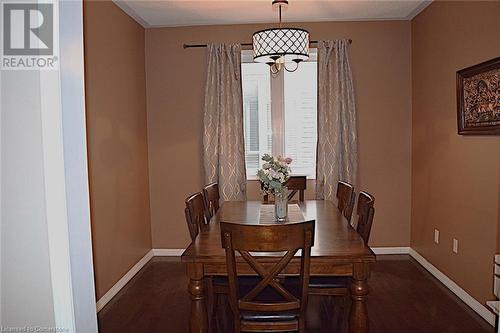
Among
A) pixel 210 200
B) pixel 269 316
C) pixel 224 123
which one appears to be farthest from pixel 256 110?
pixel 269 316

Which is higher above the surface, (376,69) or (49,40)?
(376,69)

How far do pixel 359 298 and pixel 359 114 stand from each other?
2.89m

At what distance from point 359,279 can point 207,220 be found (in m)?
1.25

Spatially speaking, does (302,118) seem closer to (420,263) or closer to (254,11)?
(254,11)

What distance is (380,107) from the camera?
186 inches

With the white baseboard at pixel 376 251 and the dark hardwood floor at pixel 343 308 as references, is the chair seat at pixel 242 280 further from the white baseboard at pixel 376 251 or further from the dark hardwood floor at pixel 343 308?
the white baseboard at pixel 376 251

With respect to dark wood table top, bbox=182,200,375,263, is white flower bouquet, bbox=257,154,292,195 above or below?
above

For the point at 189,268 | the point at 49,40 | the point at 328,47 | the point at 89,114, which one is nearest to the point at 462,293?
the point at 189,268

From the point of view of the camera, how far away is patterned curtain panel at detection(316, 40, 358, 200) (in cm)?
460

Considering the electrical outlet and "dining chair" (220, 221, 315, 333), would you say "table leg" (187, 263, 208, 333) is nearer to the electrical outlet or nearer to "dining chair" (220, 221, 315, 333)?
"dining chair" (220, 221, 315, 333)

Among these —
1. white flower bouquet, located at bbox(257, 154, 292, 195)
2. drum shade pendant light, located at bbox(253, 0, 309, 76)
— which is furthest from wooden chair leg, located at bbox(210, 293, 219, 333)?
drum shade pendant light, located at bbox(253, 0, 309, 76)

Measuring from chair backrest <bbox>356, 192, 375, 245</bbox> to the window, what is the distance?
7.05 feet

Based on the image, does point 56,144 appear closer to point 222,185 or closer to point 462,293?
point 462,293

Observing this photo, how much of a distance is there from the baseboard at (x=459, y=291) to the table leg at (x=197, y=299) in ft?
6.84
